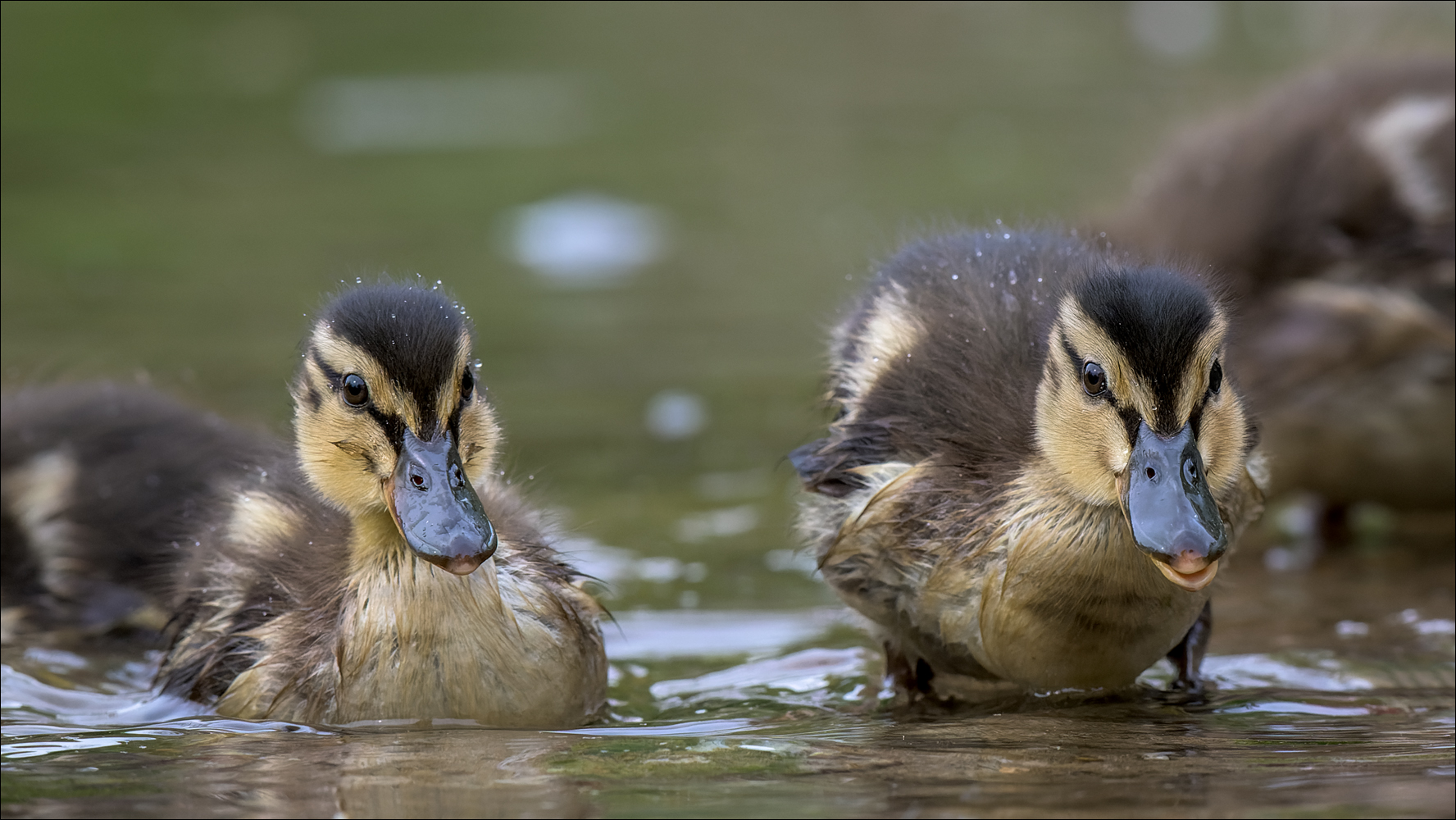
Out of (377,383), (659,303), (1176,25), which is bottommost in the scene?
(377,383)

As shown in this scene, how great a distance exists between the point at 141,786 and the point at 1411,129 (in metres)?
4.33

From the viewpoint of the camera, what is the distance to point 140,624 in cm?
486

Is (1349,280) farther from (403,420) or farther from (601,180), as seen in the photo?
(601,180)

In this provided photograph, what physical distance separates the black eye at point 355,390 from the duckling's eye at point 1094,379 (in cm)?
140

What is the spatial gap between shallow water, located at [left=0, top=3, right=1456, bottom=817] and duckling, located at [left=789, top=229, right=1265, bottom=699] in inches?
7.0

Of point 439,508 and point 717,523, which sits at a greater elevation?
point 717,523

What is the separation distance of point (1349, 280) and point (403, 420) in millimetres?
3287

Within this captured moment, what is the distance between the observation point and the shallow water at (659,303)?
319 centimetres

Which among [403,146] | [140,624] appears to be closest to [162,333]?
[140,624]

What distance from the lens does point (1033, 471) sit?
12.6 feet

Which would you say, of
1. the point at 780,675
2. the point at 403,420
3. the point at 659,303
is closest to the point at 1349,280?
the point at 780,675

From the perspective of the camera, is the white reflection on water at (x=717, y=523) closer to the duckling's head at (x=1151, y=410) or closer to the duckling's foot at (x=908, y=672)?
the duckling's foot at (x=908, y=672)

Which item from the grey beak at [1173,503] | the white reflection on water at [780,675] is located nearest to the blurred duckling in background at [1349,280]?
the white reflection on water at [780,675]

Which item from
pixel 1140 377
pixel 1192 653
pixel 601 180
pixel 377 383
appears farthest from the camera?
pixel 601 180
